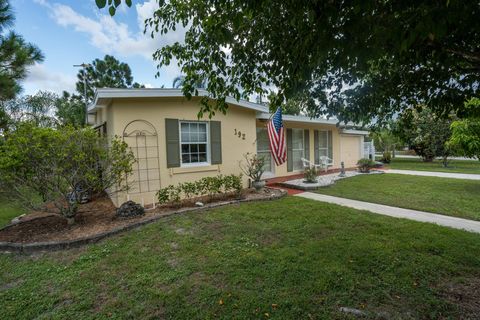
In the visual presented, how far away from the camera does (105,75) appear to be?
24.9 meters

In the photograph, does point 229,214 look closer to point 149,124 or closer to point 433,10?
point 149,124

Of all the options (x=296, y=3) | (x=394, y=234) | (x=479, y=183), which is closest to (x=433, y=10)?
(x=296, y=3)

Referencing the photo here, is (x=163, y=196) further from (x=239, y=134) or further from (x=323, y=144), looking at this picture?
(x=323, y=144)

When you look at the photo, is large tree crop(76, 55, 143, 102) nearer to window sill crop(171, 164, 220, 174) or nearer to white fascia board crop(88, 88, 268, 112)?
white fascia board crop(88, 88, 268, 112)

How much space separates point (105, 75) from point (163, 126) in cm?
2249

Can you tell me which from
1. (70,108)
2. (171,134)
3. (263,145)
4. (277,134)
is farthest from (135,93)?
(70,108)

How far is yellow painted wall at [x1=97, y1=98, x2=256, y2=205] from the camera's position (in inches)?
261

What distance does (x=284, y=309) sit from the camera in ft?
8.30

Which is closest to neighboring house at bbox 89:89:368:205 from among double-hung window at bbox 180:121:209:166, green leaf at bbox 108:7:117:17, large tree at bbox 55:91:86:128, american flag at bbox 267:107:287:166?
double-hung window at bbox 180:121:209:166

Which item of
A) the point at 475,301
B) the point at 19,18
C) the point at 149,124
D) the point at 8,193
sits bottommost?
the point at 475,301

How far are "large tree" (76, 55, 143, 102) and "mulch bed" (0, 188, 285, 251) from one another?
21.7m

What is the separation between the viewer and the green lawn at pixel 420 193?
6.17 meters

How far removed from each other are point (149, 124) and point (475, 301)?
7.13 metres

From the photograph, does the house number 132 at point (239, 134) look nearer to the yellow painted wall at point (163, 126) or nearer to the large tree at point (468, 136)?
the yellow painted wall at point (163, 126)
